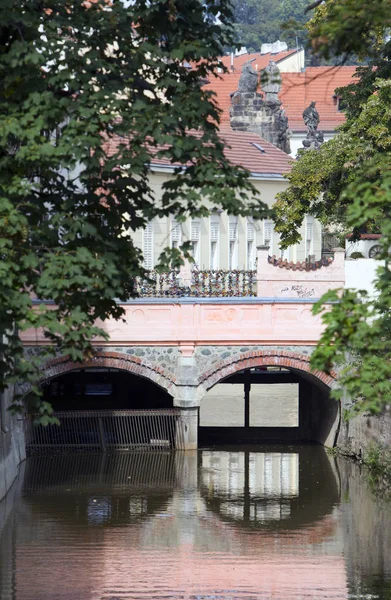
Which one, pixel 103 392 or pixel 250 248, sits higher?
pixel 250 248

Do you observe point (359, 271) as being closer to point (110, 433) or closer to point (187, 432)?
point (187, 432)

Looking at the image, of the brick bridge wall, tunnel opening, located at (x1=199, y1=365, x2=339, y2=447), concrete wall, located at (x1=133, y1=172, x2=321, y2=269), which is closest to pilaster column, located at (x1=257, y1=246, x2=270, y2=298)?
tunnel opening, located at (x1=199, y1=365, x2=339, y2=447)

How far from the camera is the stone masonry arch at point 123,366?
1326 inches

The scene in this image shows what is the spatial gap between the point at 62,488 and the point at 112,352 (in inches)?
188

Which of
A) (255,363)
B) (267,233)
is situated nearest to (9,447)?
(255,363)

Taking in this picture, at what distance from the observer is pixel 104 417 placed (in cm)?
3609

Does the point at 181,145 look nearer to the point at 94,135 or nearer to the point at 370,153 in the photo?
the point at 94,135

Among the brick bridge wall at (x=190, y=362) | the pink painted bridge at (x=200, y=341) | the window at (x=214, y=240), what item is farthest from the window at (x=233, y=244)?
the brick bridge wall at (x=190, y=362)

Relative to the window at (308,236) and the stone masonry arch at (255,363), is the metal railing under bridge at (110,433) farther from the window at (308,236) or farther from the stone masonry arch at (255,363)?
the window at (308,236)

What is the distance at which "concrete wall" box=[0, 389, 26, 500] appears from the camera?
28.4 meters

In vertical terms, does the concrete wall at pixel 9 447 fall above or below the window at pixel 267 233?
below

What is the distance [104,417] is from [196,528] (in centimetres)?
1081

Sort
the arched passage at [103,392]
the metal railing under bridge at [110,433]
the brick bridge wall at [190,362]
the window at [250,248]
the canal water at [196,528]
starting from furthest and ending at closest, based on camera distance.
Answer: the window at [250,248]
the arched passage at [103,392]
the metal railing under bridge at [110,433]
the brick bridge wall at [190,362]
the canal water at [196,528]

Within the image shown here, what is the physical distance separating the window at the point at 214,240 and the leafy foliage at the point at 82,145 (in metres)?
29.9
